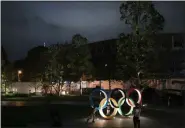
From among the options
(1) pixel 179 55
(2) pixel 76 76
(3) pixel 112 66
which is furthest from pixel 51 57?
(1) pixel 179 55

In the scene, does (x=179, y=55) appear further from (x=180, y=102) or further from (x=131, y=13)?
(x=131, y=13)

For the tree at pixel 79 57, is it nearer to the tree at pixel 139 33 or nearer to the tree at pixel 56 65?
the tree at pixel 56 65

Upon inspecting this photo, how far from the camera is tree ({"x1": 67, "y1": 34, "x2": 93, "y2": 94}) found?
2173 inches

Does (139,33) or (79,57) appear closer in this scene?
(139,33)

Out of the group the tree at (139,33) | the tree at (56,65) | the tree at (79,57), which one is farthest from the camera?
the tree at (56,65)

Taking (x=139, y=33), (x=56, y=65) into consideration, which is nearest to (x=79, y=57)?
(x=56, y=65)

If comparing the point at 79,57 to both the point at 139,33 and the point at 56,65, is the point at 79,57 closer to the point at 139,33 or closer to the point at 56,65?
the point at 56,65

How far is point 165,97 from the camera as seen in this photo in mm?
41969

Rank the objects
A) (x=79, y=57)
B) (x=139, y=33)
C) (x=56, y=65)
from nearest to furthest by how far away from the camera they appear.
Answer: (x=139, y=33)
(x=79, y=57)
(x=56, y=65)

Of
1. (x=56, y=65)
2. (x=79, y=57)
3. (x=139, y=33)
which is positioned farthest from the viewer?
(x=56, y=65)

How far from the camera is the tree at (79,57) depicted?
2173 inches

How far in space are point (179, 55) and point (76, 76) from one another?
1685 cm

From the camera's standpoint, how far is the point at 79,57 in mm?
55156

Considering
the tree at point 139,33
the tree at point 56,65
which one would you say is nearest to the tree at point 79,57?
the tree at point 56,65
